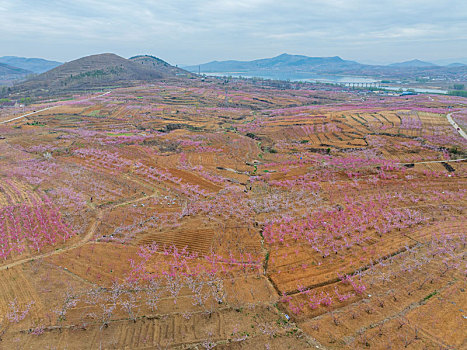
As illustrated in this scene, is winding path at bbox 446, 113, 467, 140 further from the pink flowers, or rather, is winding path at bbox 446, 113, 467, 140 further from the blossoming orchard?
the pink flowers

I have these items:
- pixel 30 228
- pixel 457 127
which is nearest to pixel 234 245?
pixel 30 228

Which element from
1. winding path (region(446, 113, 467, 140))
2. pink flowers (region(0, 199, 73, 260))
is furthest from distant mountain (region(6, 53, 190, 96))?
winding path (region(446, 113, 467, 140))

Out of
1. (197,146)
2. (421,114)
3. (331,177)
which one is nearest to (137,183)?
(197,146)

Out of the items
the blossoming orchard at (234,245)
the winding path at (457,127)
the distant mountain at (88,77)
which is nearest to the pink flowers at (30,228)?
the blossoming orchard at (234,245)

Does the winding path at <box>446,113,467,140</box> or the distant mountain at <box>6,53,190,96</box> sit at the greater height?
the distant mountain at <box>6,53,190,96</box>

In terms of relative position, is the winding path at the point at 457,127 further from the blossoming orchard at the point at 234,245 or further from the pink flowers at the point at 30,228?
the pink flowers at the point at 30,228

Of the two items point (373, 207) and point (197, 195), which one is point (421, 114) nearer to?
point (373, 207)
